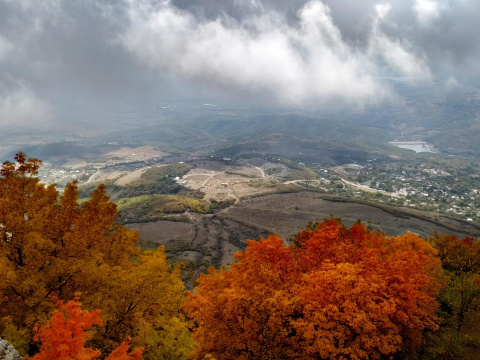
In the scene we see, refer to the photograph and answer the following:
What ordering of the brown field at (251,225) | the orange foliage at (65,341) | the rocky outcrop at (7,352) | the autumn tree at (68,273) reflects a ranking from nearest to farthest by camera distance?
the rocky outcrop at (7,352)
the orange foliage at (65,341)
the autumn tree at (68,273)
the brown field at (251,225)

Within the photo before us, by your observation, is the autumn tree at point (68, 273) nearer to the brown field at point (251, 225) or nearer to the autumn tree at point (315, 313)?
the autumn tree at point (315, 313)

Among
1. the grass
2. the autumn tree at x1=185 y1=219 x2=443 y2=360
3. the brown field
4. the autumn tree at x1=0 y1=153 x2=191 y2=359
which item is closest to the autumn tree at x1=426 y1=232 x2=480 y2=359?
the autumn tree at x1=185 y1=219 x2=443 y2=360

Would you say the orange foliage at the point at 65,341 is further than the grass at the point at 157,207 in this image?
No

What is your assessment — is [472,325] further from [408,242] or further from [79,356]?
[79,356]

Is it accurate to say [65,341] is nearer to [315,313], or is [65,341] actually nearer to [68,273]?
[68,273]

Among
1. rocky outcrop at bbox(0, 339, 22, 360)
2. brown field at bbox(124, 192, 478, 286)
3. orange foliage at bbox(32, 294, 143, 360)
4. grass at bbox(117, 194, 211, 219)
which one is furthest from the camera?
grass at bbox(117, 194, 211, 219)

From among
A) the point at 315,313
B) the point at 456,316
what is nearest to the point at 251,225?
the point at 456,316

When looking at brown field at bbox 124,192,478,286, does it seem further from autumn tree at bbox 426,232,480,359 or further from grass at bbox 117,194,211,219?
autumn tree at bbox 426,232,480,359

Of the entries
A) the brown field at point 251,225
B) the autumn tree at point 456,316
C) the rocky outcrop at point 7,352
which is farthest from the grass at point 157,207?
the rocky outcrop at point 7,352
